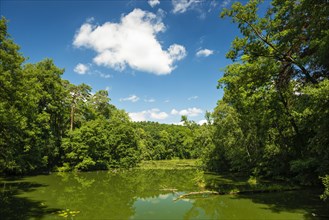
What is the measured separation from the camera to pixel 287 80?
14125 millimetres

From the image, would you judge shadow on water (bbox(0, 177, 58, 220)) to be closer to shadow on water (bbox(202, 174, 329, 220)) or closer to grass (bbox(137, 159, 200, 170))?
shadow on water (bbox(202, 174, 329, 220))

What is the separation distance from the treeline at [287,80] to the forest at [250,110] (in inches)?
2.0

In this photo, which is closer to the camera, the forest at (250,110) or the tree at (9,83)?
the forest at (250,110)

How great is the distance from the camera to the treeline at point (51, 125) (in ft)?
51.2

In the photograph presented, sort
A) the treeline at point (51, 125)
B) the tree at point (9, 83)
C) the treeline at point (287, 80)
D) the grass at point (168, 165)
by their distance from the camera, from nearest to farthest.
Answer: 1. the treeline at point (287, 80)
2. the tree at point (9, 83)
3. the treeline at point (51, 125)
4. the grass at point (168, 165)

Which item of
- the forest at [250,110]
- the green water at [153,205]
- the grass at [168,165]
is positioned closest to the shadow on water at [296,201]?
the green water at [153,205]

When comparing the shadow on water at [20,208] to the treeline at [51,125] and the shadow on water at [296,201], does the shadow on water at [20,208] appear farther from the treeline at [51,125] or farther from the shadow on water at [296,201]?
the shadow on water at [296,201]

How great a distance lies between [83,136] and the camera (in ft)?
109

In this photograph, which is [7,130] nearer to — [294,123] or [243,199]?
[243,199]

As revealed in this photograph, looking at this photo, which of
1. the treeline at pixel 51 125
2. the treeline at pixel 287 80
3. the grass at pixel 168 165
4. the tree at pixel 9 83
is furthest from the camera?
the grass at pixel 168 165

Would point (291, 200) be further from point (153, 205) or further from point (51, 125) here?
point (51, 125)

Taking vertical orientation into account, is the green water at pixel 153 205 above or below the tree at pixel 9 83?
below

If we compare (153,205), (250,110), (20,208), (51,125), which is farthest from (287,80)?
(51,125)

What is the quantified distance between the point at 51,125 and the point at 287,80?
28.0 metres
